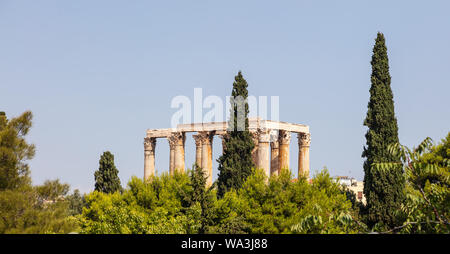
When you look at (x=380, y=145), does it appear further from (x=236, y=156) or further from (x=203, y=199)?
(x=203, y=199)

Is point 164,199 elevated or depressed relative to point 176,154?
depressed

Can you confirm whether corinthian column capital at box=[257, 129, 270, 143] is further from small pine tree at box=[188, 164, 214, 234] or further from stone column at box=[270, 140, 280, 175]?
small pine tree at box=[188, 164, 214, 234]

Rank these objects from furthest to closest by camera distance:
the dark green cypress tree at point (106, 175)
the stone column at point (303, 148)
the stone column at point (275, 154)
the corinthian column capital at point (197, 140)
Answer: the corinthian column capital at point (197, 140)
the stone column at point (275, 154)
the stone column at point (303, 148)
the dark green cypress tree at point (106, 175)

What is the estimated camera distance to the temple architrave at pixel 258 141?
169ft

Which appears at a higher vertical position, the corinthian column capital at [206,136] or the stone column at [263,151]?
the corinthian column capital at [206,136]

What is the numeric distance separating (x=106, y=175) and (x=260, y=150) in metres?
13.9

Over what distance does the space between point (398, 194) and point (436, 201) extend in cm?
2894

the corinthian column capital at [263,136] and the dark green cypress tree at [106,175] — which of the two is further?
the dark green cypress tree at [106,175]

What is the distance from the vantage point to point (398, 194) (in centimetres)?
4062

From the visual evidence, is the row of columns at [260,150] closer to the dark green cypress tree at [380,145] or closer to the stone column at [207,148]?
the stone column at [207,148]

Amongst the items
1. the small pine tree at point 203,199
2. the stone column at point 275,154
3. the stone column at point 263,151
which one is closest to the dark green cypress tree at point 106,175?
the stone column at point 263,151
